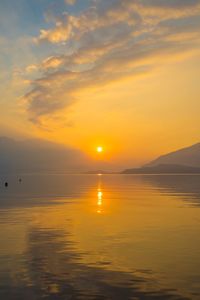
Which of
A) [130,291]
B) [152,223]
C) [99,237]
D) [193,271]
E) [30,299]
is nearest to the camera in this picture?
[30,299]

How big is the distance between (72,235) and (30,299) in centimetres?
1429

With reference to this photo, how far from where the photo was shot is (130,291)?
15219mm

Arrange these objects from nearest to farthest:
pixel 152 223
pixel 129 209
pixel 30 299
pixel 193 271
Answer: pixel 30 299, pixel 193 271, pixel 152 223, pixel 129 209

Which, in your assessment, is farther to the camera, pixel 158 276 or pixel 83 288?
pixel 158 276

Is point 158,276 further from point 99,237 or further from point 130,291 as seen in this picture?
point 99,237

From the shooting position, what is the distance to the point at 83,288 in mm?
15648

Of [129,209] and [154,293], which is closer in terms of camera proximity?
[154,293]

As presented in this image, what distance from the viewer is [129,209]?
153 feet

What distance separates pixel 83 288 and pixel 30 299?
96.9 inches

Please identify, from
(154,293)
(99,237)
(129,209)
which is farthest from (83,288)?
(129,209)

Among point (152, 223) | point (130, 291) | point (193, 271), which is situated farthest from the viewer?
point (152, 223)

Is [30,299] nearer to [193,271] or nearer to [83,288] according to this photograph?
[83,288]

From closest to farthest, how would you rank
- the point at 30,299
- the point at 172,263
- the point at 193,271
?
the point at 30,299
the point at 193,271
the point at 172,263

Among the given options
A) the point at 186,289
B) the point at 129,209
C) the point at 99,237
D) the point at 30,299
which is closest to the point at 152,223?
the point at 99,237
